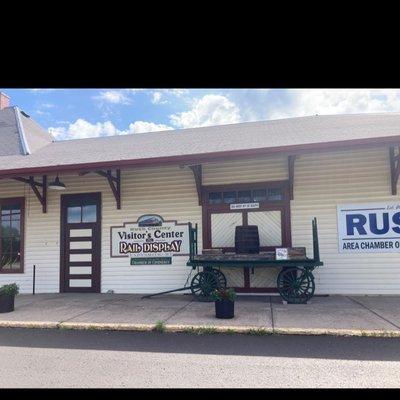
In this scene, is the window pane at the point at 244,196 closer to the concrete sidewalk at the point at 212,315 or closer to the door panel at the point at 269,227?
the door panel at the point at 269,227

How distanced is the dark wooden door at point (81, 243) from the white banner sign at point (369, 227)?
6.46 metres

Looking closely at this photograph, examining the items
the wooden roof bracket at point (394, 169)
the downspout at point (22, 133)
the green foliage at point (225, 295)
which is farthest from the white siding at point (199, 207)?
the green foliage at point (225, 295)

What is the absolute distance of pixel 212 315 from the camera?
697 cm

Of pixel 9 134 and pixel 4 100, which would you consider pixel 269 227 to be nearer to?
pixel 9 134

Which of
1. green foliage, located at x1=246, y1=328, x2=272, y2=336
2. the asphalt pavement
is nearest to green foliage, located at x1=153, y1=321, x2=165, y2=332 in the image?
the asphalt pavement

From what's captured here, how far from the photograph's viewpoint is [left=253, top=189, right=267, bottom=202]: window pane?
9.48m

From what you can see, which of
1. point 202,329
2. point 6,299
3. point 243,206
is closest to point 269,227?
point 243,206

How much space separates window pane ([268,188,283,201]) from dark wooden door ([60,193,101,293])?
4.74 metres

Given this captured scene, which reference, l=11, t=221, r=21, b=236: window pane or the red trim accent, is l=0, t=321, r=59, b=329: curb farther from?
l=11, t=221, r=21, b=236: window pane

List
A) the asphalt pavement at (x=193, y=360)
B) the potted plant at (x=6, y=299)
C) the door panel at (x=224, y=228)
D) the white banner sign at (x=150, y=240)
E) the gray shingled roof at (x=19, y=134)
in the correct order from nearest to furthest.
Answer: the asphalt pavement at (x=193, y=360)
the potted plant at (x=6, y=299)
the door panel at (x=224, y=228)
the white banner sign at (x=150, y=240)
the gray shingled roof at (x=19, y=134)

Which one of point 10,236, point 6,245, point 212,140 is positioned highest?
point 212,140

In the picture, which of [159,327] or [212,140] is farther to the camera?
[212,140]

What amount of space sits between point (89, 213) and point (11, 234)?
2564 millimetres

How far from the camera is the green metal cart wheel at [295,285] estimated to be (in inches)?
322
